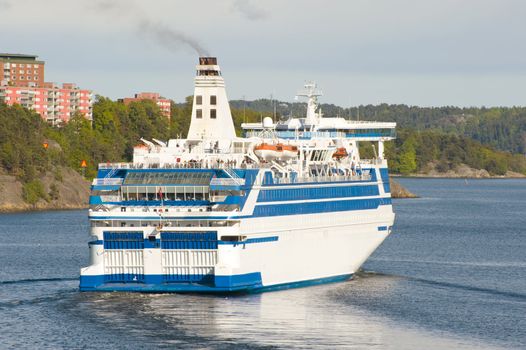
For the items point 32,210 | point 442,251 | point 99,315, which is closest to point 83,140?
point 32,210

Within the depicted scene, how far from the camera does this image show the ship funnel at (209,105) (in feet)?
226

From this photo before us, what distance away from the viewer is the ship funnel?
226 feet

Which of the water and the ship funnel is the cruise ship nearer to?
the ship funnel

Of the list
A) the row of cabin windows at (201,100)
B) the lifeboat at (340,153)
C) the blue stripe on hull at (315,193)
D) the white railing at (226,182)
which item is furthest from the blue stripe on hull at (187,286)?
the lifeboat at (340,153)

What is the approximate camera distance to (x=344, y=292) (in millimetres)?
65562

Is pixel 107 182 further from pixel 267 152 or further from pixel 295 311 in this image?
pixel 295 311

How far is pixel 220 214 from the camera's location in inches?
2370

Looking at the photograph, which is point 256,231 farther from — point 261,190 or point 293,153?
point 293,153

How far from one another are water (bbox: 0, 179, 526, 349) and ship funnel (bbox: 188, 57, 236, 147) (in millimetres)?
9558

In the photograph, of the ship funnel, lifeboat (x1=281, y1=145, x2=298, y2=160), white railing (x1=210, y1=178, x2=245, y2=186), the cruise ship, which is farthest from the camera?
the ship funnel

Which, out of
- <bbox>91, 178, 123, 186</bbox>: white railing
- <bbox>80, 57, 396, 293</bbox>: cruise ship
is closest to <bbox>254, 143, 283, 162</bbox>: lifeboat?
<bbox>80, 57, 396, 293</bbox>: cruise ship

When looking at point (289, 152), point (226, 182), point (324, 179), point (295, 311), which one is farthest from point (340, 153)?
point (295, 311)

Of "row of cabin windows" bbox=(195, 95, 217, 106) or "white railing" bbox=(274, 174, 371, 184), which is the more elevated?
"row of cabin windows" bbox=(195, 95, 217, 106)

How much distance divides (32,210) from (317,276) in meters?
78.7
